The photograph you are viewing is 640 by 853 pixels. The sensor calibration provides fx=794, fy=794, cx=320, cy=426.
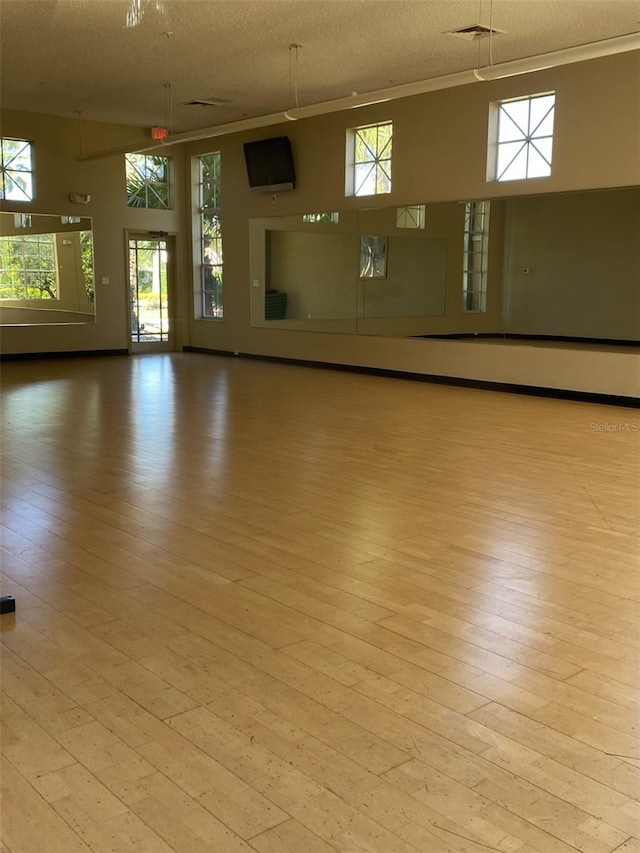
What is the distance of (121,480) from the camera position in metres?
5.42

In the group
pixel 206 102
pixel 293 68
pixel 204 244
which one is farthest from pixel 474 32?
pixel 204 244

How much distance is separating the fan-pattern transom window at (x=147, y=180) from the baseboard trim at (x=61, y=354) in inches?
105

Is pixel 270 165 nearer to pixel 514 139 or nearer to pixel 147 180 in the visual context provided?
pixel 147 180

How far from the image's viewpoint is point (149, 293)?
49.1ft

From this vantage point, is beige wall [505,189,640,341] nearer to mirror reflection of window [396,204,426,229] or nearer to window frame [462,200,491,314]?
window frame [462,200,491,314]

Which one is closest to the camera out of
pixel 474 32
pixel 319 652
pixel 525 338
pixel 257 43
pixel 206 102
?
pixel 319 652

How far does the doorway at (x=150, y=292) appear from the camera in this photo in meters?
14.6

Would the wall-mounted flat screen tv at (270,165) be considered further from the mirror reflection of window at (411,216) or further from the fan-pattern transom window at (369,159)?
the mirror reflection of window at (411,216)

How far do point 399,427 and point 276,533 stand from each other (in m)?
3.40

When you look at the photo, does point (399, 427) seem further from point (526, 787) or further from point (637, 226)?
point (526, 787)

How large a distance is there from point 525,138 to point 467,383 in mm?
3078

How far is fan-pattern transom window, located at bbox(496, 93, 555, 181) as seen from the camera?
9109mm

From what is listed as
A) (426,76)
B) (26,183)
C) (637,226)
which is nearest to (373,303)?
(426,76)

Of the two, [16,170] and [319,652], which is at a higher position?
[16,170]
